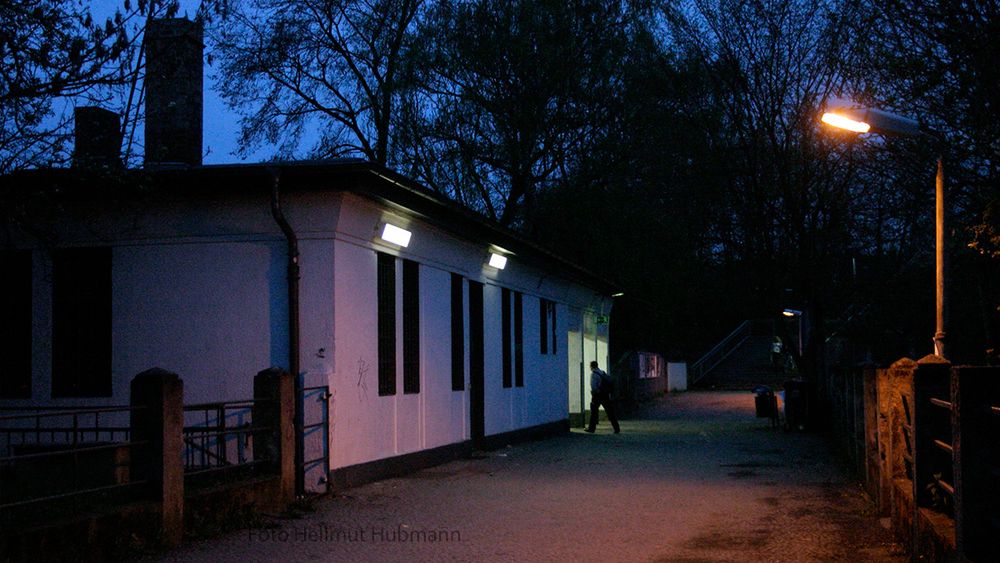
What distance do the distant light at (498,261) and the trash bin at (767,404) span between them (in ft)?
33.9

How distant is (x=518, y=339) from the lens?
25.8 metres

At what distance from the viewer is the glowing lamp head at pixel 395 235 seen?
1659 centimetres

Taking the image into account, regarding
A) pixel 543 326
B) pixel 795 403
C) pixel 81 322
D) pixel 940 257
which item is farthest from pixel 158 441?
pixel 795 403

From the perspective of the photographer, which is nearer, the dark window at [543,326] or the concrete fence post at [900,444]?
the concrete fence post at [900,444]

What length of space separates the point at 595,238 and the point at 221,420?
845 inches

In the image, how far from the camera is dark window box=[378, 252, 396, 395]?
664 inches

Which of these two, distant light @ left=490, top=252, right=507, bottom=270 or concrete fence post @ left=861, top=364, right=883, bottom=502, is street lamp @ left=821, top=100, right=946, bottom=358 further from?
distant light @ left=490, top=252, right=507, bottom=270

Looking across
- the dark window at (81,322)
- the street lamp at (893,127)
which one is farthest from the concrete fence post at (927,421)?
the dark window at (81,322)

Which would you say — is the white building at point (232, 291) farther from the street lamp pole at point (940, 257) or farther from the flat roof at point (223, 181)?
the street lamp pole at point (940, 257)

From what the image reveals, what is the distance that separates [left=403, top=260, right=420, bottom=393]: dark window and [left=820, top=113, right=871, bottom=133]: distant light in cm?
706

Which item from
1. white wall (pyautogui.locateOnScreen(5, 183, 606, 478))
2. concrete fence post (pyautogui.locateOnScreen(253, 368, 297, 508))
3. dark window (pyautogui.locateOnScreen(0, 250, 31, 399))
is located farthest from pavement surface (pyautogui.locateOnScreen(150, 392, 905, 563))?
dark window (pyautogui.locateOnScreen(0, 250, 31, 399))

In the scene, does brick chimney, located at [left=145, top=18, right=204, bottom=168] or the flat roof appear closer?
the flat roof

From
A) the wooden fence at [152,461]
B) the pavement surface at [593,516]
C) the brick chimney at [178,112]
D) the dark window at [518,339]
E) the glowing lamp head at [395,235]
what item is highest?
the brick chimney at [178,112]

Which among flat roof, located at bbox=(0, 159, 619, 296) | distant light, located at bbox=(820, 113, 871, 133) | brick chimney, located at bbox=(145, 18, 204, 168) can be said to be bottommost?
flat roof, located at bbox=(0, 159, 619, 296)
